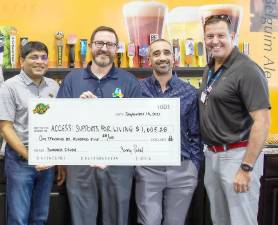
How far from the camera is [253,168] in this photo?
89.4 inches

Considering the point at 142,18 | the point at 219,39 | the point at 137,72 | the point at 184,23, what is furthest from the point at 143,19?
the point at 219,39

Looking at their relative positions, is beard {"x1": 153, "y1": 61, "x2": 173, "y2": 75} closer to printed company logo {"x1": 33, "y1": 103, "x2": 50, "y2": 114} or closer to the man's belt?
the man's belt

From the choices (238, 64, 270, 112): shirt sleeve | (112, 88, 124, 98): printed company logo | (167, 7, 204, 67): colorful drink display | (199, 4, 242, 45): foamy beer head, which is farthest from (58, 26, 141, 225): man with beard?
(199, 4, 242, 45): foamy beer head

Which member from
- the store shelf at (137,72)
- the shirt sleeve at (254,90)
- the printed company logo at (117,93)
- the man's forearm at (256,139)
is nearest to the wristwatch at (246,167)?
the man's forearm at (256,139)

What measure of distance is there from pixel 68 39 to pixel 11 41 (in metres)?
0.47

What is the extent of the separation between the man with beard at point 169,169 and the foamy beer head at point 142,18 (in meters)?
1.10

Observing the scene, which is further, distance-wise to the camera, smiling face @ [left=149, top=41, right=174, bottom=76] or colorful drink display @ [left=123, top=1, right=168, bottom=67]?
colorful drink display @ [left=123, top=1, right=168, bottom=67]

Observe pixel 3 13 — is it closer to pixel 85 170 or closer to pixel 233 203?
pixel 85 170

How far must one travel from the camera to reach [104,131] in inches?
97.8

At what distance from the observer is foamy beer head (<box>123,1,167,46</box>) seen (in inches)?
144

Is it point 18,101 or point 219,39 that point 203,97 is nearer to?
point 219,39

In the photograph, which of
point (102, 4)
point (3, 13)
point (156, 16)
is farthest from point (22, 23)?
point (156, 16)

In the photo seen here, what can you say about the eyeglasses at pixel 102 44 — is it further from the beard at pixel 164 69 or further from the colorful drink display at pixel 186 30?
the colorful drink display at pixel 186 30

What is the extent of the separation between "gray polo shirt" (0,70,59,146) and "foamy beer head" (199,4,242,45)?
5.88 feet
